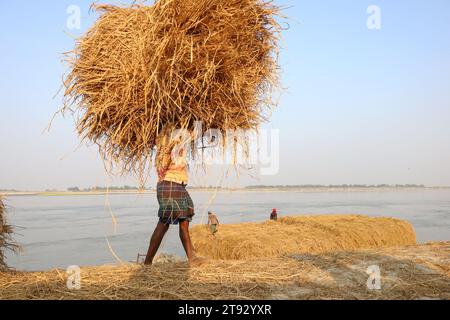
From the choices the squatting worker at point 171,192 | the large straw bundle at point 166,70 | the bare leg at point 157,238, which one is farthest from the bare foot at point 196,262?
the large straw bundle at point 166,70

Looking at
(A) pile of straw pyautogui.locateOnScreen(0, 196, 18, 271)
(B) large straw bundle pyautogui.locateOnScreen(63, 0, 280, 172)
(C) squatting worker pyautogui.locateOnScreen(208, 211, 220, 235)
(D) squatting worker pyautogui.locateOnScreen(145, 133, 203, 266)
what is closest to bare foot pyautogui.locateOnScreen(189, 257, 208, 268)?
(D) squatting worker pyautogui.locateOnScreen(145, 133, 203, 266)

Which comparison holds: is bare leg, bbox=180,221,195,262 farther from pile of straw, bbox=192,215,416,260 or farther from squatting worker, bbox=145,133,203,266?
pile of straw, bbox=192,215,416,260

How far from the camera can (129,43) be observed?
3.66 m

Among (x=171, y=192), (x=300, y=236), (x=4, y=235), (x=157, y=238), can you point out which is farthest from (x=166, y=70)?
(x=300, y=236)

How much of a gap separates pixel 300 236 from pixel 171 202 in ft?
30.2

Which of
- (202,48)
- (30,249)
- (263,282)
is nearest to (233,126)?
(202,48)

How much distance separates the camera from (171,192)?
386cm

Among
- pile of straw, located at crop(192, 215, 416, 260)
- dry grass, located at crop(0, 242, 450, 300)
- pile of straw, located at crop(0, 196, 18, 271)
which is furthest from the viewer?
pile of straw, located at crop(192, 215, 416, 260)

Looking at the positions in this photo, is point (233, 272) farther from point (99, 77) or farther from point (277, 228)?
point (277, 228)

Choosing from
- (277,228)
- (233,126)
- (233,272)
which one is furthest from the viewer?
(277,228)

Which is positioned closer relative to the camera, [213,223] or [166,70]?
[166,70]

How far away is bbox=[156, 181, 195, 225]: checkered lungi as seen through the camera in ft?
12.6

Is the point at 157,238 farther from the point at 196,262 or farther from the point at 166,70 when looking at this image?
the point at 166,70
